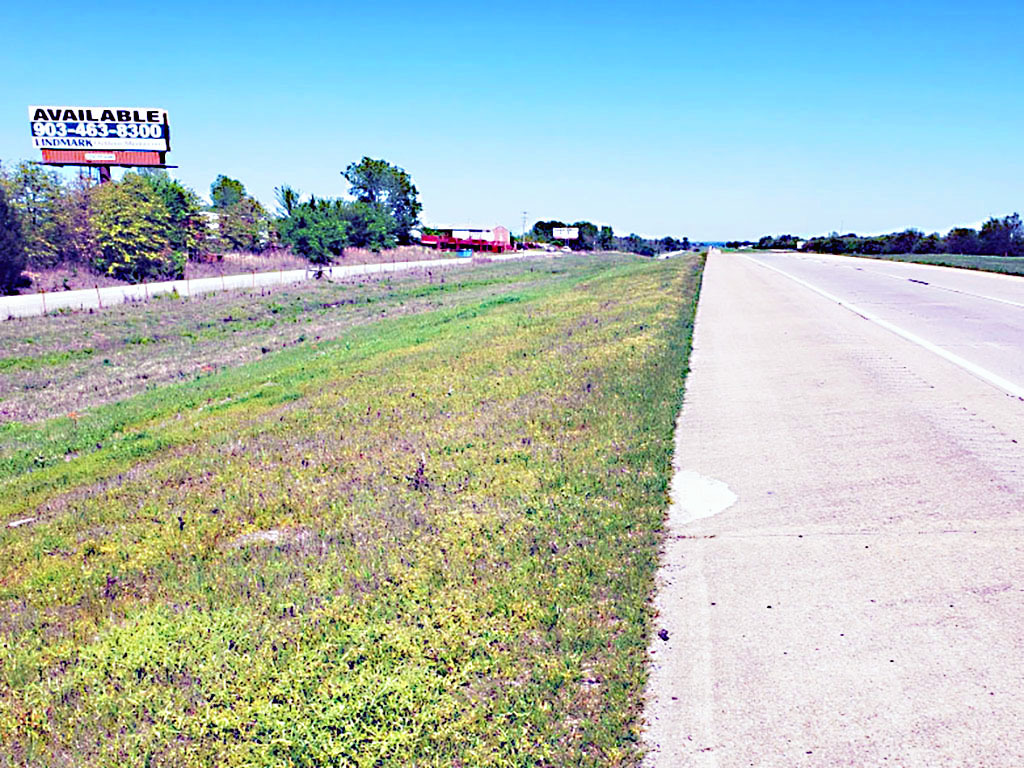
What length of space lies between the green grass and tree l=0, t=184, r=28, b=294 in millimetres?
28861

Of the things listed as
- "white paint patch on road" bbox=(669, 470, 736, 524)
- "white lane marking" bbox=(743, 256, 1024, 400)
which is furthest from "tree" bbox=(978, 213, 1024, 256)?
"white paint patch on road" bbox=(669, 470, 736, 524)

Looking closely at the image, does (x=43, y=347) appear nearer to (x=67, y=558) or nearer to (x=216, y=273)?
(x=67, y=558)

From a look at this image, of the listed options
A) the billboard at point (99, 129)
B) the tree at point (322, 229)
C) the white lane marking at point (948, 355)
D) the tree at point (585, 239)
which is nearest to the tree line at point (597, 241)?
the tree at point (585, 239)

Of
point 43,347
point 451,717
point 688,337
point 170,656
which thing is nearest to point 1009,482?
point 451,717

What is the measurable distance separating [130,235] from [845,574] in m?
45.3

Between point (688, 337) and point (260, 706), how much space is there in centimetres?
1137

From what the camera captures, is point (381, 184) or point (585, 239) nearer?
point (381, 184)

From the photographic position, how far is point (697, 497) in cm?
590

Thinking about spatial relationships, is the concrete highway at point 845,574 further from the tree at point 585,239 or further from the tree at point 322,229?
the tree at point 585,239

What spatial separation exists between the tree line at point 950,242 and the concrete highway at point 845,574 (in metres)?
53.9

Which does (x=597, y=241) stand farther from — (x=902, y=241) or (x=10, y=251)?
(x=10, y=251)

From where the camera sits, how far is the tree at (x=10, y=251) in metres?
33.8

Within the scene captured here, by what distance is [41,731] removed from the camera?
3602 mm

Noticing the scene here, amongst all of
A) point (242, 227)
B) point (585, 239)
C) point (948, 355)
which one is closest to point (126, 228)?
point (242, 227)
